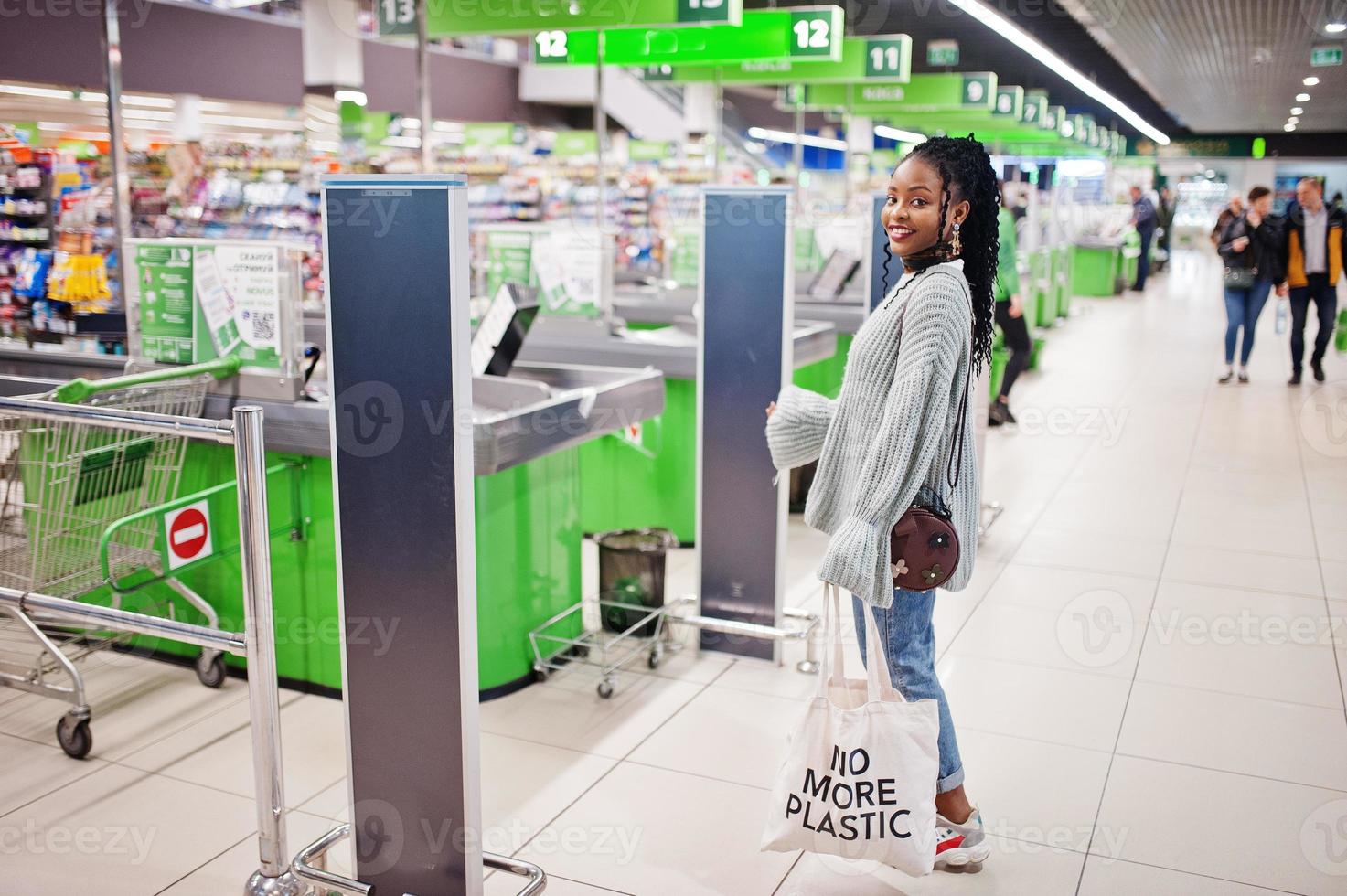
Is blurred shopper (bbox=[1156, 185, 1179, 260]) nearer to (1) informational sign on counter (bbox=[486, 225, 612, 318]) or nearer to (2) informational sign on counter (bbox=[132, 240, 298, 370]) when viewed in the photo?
(1) informational sign on counter (bbox=[486, 225, 612, 318])

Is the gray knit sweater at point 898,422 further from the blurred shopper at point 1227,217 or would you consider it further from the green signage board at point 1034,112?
the green signage board at point 1034,112

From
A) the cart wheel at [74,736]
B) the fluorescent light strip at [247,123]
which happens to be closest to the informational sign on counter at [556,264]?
the cart wheel at [74,736]

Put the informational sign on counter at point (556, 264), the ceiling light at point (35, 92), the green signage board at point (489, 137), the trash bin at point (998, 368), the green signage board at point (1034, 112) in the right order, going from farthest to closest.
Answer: the green signage board at point (1034, 112) < the green signage board at point (489, 137) < the ceiling light at point (35, 92) < the trash bin at point (998, 368) < the informational sign on counter at point (556, 264)

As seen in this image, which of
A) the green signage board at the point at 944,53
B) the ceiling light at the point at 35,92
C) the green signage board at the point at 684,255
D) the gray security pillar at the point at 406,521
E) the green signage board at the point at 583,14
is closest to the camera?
the gray security pillar at the point at 406,521

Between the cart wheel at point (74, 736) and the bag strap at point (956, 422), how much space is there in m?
2.44

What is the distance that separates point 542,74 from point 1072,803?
1716cm

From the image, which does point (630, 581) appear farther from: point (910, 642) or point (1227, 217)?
point (1227, 217)

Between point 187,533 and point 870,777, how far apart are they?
6.43 feet

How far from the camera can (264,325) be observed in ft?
11.8

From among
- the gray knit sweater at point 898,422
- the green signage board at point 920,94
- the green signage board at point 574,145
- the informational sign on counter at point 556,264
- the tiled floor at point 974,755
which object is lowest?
the tiled floor at point 974,755

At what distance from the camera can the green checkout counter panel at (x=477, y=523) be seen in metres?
3.48

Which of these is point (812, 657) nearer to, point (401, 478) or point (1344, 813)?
point (1344, 813)

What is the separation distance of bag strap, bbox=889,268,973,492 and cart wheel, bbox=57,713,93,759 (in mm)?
2437

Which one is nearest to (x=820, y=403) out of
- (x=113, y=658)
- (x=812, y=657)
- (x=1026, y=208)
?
(x=812, y=657)
